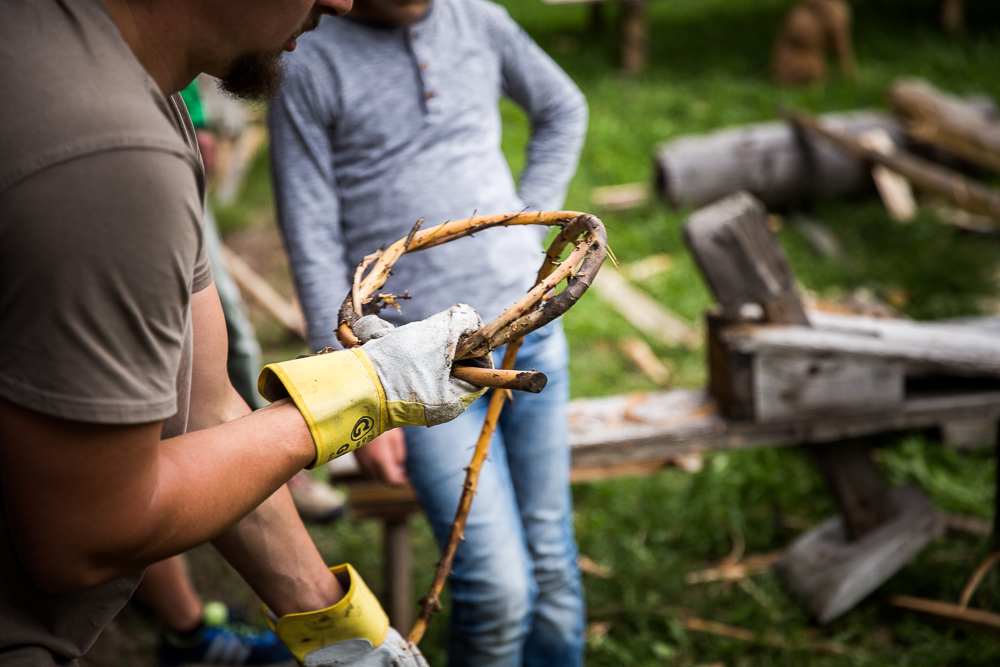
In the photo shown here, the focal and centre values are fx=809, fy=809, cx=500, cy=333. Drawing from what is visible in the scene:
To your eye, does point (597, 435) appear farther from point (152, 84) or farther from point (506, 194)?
point (152, 84)

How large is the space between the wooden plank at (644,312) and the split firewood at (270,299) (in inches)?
70.1

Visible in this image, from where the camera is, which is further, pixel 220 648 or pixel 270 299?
pixel 270 299

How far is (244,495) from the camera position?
111 centimetres

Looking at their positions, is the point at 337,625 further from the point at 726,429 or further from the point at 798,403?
the point at 798,403

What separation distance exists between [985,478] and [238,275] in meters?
4.14

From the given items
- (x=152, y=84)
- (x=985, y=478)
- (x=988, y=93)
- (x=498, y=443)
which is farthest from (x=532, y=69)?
(x=988, y=93)

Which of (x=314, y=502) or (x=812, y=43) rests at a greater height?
(x=812, y=43)

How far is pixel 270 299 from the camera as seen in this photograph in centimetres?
494

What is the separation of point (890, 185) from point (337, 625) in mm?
5494

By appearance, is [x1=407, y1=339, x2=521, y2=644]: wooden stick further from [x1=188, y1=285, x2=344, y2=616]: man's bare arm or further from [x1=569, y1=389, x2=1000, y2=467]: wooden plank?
[x1=569, y1=389, x2=1000, y2=467]: wooden plank

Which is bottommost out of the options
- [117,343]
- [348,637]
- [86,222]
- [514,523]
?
[514,523]

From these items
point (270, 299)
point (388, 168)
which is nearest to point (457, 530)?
point (388, 168)

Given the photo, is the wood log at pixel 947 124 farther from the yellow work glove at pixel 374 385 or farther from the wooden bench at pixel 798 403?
the yellow work glove at pixel 374 385

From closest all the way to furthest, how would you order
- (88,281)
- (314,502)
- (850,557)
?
(88,281), (850,557), (314,502)
